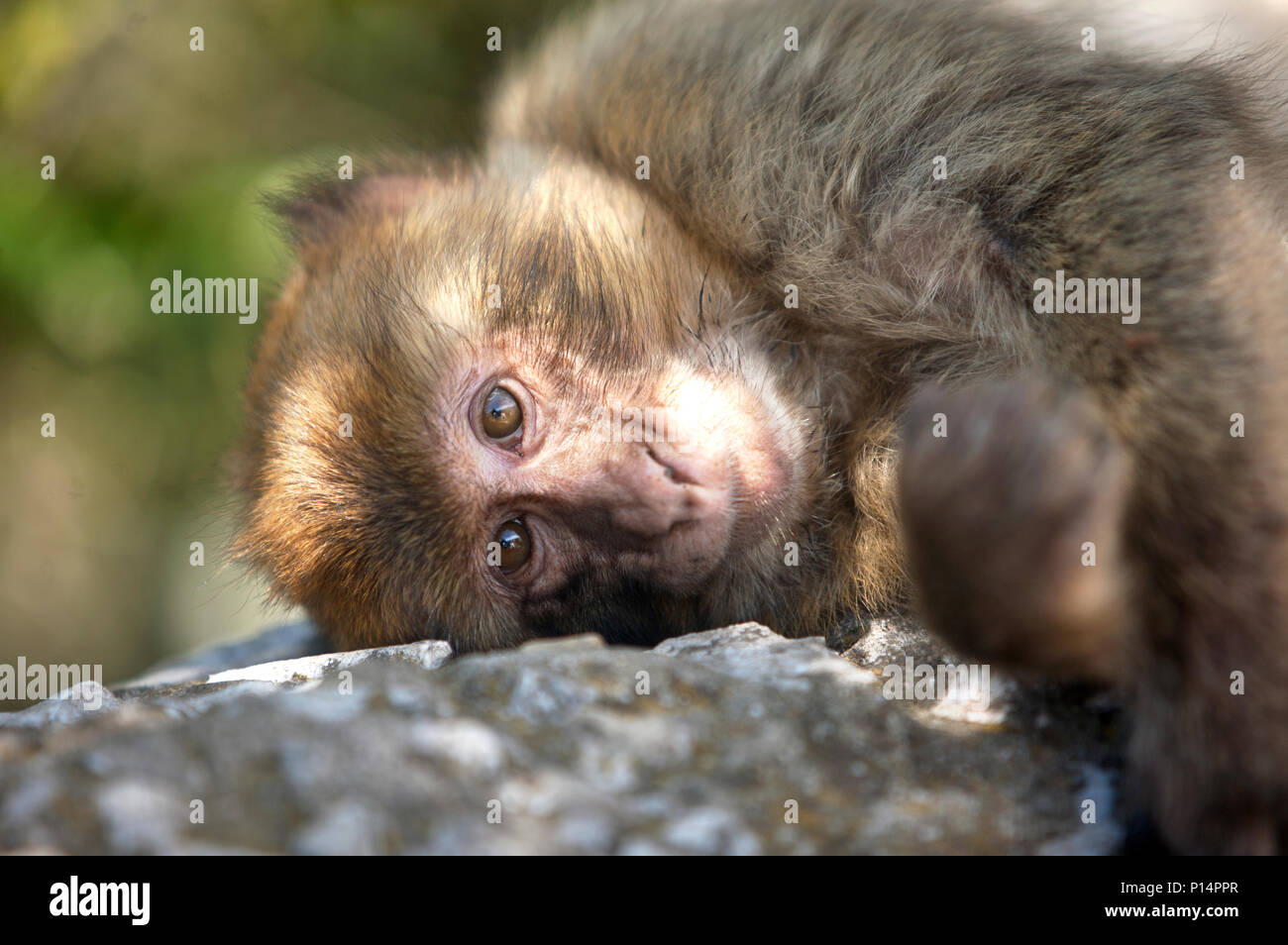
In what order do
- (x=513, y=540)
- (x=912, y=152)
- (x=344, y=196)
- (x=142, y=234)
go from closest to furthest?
(x=912, y=152)
(x=513, y=540)
(x=344, y=196)
(x=142, y=234)

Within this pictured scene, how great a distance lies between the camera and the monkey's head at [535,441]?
2.96 m

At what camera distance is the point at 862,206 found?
300 centimetres

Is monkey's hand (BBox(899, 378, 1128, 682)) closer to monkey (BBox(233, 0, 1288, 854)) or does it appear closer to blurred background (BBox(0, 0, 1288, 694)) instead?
monkey (BBox(233, 0, 1288, 854))

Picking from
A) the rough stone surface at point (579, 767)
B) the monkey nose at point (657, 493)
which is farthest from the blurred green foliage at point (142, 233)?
the rough stone surface at point (579, 767)

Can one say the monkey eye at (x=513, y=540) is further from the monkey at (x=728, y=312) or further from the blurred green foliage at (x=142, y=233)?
the blurred green foliage at (x=142, y=233)

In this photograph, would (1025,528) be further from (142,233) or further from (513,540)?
(142,233)

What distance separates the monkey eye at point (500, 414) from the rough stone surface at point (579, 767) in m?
0.88

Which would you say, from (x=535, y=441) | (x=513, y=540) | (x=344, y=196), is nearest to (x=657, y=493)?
(x=535, y=441)

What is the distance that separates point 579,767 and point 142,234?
15.9ft

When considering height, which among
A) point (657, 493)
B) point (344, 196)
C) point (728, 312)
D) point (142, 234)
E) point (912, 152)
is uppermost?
point (142, 234)

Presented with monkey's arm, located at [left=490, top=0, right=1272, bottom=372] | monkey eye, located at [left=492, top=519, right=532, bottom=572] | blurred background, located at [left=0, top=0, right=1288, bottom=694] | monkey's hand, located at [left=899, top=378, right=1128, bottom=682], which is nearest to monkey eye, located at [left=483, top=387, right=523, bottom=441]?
monkey eye, located at [left=492, top=519, right=532, bottom=572]

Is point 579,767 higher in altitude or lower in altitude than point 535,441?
lower

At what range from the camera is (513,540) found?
3.12 m
